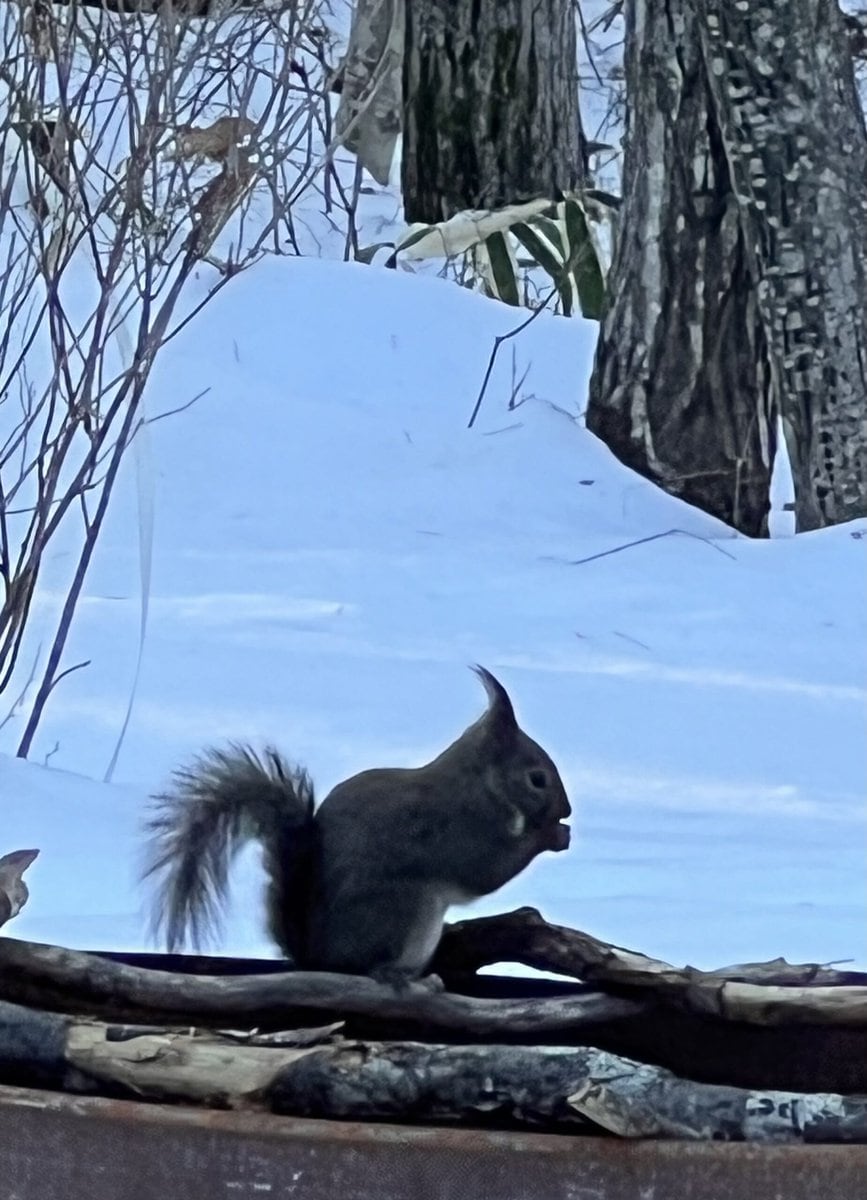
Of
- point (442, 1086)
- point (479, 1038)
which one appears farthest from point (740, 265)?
point (442, 1086)

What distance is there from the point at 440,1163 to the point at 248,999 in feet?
0.63

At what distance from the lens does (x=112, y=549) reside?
7.63 ft

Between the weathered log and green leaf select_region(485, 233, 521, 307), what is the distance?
2217mm

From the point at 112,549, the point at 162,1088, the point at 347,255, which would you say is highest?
the point at 347,255

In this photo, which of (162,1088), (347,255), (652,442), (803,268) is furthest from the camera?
(347,255)

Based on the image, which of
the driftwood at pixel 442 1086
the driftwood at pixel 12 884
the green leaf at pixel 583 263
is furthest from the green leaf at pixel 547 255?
the driftwood at pixel 442 1086

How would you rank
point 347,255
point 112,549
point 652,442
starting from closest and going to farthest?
point 112,549, point 652,442, point 347,255

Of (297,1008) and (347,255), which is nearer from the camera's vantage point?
(297,1008)

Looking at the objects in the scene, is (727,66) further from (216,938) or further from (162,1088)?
(162,1088)

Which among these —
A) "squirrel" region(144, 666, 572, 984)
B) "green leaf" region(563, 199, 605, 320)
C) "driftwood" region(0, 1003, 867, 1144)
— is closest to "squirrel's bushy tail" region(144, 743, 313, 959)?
"squirrel" region(144, 666, 572, 984)

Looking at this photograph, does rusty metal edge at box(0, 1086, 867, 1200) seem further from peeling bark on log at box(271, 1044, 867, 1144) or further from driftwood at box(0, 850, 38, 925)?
driftwood at box(0, 850, 38, 925)

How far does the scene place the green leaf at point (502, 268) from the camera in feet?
10.2

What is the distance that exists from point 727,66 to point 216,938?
169 centimetres

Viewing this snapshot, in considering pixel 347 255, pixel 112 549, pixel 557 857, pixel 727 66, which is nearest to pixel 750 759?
pixel 557 857
